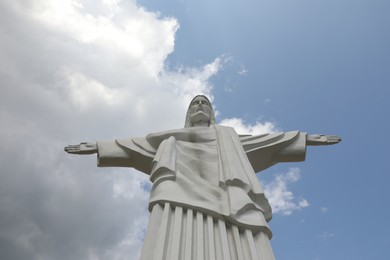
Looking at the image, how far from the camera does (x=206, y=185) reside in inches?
215

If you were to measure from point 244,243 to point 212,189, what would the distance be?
3.13ft

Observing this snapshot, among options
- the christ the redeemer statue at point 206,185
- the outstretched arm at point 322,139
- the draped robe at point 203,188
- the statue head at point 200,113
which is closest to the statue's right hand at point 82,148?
the christ the redeemer statue at point 206,185

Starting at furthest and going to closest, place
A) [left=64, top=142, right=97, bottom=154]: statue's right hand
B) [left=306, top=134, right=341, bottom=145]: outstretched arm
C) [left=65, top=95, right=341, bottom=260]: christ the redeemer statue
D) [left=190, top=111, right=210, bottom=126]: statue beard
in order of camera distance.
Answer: [left=190, top=111, right=210, bottom=126]: statue beard → [left=306, top=134, right=341, bottom=145]: outstretched arm → [left=64, top=142, right=97, bottom=154]: statue's right hand → [left=65, top=95, right=341, bottom=260]: christ the redeemer statue

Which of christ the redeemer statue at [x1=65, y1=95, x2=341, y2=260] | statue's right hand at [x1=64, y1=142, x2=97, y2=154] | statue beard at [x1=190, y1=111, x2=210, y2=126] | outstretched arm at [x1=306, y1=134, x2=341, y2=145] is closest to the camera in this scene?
christ the redeemer statue at [x1=65, y1=95, x2=341, y2=260]

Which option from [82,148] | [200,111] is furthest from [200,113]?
[82,148]

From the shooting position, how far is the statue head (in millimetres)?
8086

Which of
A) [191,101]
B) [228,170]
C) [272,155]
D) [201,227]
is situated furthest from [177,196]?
[191,101]

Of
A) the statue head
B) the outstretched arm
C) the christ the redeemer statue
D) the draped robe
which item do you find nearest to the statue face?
the statue head

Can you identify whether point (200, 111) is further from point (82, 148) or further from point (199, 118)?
point (82, 148)

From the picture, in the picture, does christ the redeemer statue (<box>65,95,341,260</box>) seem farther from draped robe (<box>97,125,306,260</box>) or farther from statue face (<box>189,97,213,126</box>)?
statue face (<box>189,97,213,126</box>)

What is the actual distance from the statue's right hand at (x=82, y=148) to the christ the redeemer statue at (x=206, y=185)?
0.06 feet

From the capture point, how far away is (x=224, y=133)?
6980 mm

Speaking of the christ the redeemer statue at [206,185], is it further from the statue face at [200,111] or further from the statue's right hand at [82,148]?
the statue face at [200,111]

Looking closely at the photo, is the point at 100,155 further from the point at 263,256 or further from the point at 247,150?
the point at 263,256
